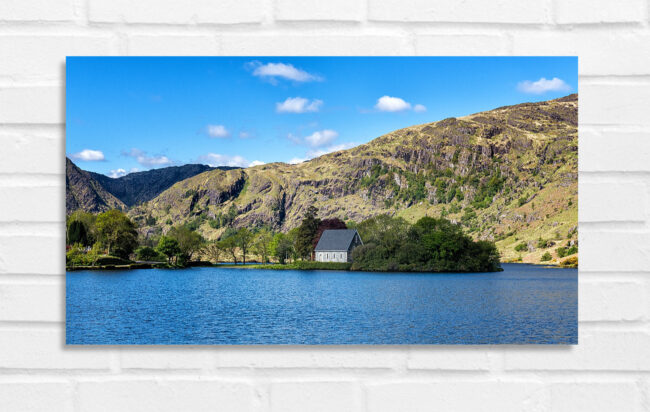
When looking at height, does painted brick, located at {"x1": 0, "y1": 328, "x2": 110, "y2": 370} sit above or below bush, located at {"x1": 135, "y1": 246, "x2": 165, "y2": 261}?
below

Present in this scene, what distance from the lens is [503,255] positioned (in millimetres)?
3047

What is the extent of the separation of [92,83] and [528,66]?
110 inches

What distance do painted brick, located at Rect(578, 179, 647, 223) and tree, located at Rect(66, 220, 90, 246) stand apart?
3.10m

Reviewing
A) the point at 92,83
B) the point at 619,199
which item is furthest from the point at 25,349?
the point at 619,199

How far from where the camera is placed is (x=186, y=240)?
10.2ft
